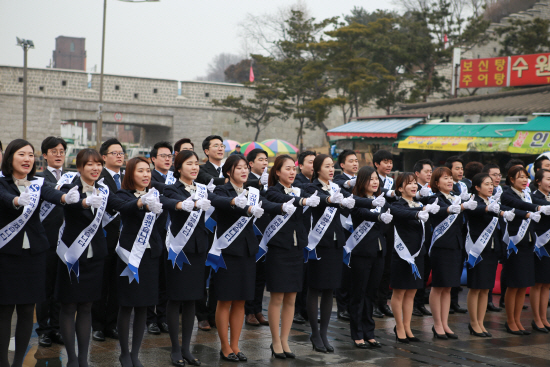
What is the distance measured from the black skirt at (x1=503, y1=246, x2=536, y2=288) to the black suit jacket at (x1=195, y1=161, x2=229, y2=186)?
3.45 meters

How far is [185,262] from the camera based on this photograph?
204 inches

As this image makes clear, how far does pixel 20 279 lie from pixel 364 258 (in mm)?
3186

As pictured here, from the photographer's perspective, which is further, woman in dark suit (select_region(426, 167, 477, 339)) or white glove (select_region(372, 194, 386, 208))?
woman in dark suit (select_region(426, 167, 477, 339))

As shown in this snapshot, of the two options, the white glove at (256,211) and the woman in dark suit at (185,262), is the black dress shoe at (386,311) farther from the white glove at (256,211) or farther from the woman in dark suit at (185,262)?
the white glove at (256,211)

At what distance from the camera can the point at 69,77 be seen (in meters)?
41.1

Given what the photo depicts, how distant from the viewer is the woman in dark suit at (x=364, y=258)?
6.03 meters

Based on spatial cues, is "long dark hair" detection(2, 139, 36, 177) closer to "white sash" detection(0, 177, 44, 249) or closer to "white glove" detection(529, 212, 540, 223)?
"white sash" detection(0, 177, 44, 249)

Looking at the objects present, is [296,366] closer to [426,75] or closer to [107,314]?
[107,314]

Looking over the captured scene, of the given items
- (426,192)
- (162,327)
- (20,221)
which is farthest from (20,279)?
(426,192)

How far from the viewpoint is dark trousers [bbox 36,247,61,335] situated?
19.1 ft

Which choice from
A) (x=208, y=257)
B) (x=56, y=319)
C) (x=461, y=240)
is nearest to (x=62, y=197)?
(x=208, y=257)

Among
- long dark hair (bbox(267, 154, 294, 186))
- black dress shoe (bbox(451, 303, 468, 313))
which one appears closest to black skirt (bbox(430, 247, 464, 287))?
black dress shoe (bbox(451, 303, 468, 313))

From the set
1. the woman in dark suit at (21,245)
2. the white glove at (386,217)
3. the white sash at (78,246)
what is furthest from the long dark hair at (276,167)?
the woman in dark suit at (21,245)

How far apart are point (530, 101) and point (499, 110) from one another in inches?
42.1
